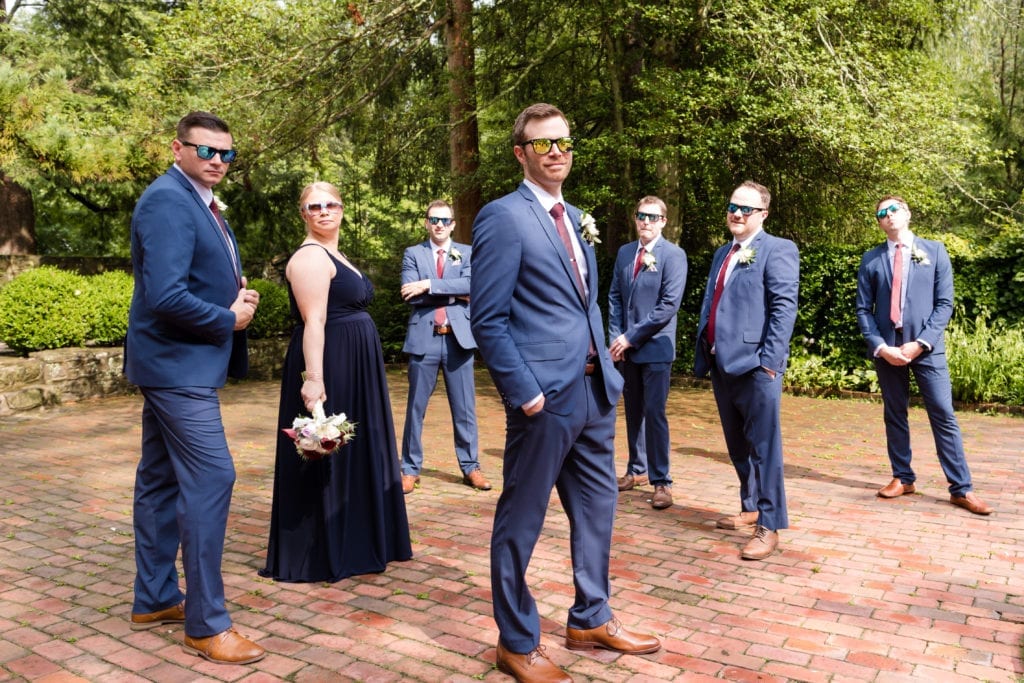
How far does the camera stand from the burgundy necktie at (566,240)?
3.54m

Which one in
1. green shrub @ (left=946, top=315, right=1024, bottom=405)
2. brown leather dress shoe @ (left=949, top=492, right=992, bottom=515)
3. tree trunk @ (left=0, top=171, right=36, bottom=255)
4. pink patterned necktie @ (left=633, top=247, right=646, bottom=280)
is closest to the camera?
brown leather dress shoe @ (left=949, top=492, right=992, bottom=515)

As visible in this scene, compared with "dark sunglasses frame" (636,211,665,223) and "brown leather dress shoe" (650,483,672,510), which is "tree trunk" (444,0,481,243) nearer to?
"dark sunglasses frame" (636,211,665,223)

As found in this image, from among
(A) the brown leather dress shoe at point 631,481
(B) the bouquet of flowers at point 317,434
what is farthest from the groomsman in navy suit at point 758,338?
(B) the bouquet of flowers at point 317,434

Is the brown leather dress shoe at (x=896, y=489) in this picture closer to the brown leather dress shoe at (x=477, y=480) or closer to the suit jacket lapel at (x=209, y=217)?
the brown leather dress shoe at (x=477, y=480)

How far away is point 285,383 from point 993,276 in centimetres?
1062

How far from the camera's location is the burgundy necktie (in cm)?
354

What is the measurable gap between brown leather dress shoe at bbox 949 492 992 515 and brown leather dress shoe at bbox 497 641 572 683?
3.98 meters

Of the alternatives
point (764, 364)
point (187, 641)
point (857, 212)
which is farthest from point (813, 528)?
point (857, 212)

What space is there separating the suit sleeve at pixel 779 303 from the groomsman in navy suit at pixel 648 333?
3.49 feet

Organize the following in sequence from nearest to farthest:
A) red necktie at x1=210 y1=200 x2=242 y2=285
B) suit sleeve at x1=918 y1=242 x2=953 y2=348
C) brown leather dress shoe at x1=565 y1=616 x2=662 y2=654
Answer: brown leather dress shoe at x1=565 y1=616 x2=662 y2=654 < red necktie at x1=210 y1=200 x2=242 y2=285 < suit sleeve at x1=918 y1=242 x2=953 y2=348

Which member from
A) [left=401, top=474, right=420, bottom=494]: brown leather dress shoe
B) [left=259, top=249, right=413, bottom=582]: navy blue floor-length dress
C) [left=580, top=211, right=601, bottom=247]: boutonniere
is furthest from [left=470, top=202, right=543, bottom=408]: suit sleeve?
[left=401, top=474, right=420, bottom=494]: brown leather dress shoe

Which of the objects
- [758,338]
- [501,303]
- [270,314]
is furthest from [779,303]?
[270,314]

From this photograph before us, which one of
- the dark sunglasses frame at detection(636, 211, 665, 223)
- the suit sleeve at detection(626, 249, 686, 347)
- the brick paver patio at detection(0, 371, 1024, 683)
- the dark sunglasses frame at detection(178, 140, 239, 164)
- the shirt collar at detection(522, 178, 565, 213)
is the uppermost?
the dark sunglasses frame at detection(178, 140, 239, 164)

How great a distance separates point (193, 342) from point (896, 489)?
522 cm
